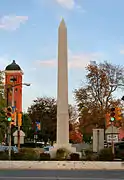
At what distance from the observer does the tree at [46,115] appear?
8125 centimetres

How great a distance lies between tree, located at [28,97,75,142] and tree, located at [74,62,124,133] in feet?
88.4

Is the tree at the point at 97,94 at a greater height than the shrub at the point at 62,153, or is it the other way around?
the tree at the point at 97,94

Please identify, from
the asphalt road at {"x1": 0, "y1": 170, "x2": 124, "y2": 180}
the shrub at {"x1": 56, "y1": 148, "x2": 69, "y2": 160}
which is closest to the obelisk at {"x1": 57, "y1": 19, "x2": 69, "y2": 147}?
the shrub at {"x1": 56, "y1": 148, "x2": 69, "y2": 160}

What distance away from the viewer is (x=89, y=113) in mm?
52781

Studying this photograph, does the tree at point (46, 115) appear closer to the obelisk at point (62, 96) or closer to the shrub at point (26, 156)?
the obelisk at point (62, 96)

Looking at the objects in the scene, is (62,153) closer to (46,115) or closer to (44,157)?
(44,157)

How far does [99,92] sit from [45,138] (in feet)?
110

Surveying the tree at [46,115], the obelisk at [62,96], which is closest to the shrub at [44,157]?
the obelisk at [62,96]

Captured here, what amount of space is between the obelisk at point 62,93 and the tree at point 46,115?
48.1 m

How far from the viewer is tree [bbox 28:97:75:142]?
81250mm

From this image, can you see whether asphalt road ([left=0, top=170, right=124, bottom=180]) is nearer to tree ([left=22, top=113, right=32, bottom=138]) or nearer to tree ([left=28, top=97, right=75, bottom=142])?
tree ([left=28, top=97, right=75, bottom=142])

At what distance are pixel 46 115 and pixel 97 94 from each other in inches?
1240

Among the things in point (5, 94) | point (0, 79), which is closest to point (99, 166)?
point (0, 79)

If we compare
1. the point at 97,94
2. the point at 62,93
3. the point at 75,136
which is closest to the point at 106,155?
the point at 62,93
